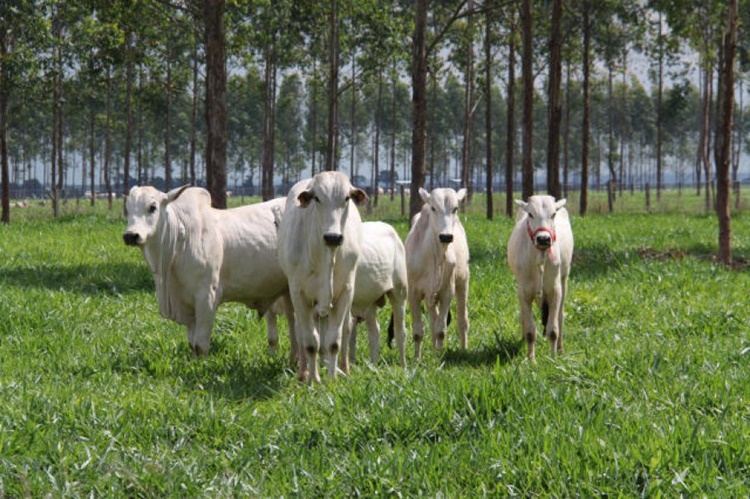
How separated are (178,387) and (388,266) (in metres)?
2.23

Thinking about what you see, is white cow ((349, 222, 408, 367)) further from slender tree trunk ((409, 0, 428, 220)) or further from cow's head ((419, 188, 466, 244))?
slender tree trunk ((409, 0, 428, 220))

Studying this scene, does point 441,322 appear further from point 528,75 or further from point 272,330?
point 528,75

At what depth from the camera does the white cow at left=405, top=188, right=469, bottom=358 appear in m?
7.90

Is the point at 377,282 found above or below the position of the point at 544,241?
below

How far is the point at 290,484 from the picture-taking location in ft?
14.3

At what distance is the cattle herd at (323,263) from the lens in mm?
6633

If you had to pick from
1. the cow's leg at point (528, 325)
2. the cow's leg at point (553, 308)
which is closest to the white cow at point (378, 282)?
the cow's leg at point (528, 325)

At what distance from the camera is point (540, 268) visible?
8.16m

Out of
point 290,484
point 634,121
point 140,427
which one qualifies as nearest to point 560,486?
point 290,484

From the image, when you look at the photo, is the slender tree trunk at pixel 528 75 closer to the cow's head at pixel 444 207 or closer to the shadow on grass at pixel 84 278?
the shadow on grass at pixel 84 278

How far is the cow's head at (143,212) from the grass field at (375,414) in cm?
109

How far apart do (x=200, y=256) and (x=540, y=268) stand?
10.6 feet

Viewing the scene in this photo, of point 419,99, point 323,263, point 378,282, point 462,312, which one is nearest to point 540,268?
point 462,312

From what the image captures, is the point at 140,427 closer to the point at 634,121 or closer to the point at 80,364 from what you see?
the point at 80,364
